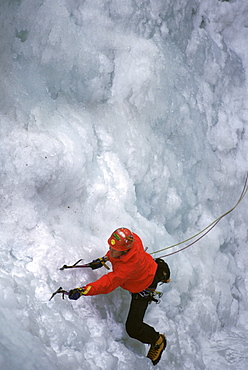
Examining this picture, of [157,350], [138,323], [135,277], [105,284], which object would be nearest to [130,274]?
[135,277]

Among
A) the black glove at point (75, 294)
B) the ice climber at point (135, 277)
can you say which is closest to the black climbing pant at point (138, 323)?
the ice climber at point (135, 277)

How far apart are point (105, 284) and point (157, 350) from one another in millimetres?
747

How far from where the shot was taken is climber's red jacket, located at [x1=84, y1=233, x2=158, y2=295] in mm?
3051

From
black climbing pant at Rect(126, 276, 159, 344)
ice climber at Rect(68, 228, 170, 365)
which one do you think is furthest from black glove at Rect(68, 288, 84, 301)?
black climbing pant at Rect(126, 276, 159, 344)

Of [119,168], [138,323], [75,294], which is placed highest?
[119,168]

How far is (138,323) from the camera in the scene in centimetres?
331

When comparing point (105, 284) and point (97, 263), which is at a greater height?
point (97, 263)

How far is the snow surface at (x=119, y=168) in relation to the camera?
3.13 m

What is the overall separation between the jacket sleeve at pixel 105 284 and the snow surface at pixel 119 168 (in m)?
0.26

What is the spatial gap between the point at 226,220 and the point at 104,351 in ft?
7.71

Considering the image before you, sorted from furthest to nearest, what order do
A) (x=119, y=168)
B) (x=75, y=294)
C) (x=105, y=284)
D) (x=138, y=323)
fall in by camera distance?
(x=119, y=168), (x=138, y=323), (x=105, y=284), (x=75, y=294)

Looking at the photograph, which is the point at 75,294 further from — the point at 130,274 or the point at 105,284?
the point at 130,274

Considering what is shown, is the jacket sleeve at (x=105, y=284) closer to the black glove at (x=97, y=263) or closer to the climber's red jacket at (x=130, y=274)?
the climber's red jacket at (x=130, y=274)

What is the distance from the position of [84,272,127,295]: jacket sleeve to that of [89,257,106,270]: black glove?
0.70 feet
